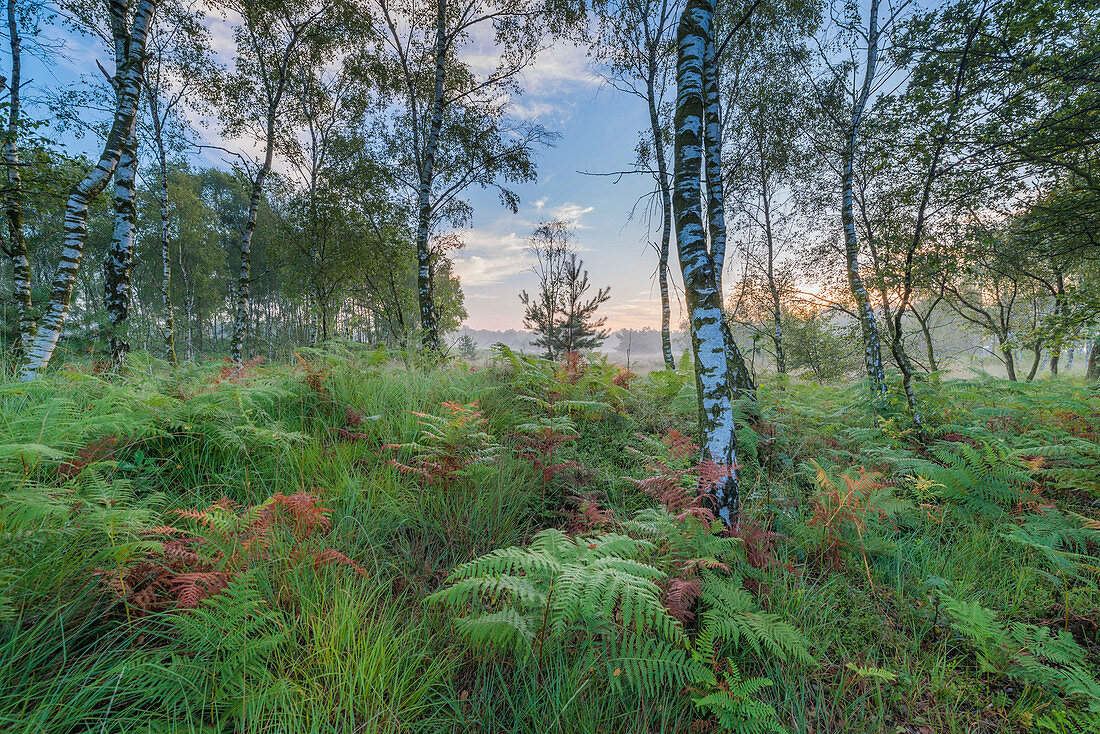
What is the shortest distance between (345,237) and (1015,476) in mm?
16911

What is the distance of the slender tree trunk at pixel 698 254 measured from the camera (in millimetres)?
2580

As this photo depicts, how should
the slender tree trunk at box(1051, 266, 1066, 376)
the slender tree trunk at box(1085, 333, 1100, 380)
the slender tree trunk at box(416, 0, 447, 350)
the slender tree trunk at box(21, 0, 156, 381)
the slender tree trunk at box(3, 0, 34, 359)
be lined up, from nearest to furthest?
the slender tree trunk at box(1051, 266, 1066, 376), the slender tree trunk at box(21, 0, 156, 381), the slender tree trunk at box(3, 0, 34, 359), the slender tree trunk at box(416, 0, 447, 350), the slender tree trunk at box(1085, 333, 1100, 380)

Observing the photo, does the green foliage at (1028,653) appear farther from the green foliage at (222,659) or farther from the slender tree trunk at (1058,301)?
the slender tree trunk at (1058,301)

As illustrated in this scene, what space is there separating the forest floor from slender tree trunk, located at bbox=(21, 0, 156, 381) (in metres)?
3.33

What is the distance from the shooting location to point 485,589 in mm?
1485

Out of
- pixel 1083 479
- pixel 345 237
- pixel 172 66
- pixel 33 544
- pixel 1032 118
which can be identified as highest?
pixel 172 66

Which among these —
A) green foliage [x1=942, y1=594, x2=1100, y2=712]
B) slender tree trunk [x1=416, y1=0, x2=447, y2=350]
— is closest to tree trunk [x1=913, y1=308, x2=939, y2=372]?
green foliage [x1=942, y1=594, x2=1100, y2=712]

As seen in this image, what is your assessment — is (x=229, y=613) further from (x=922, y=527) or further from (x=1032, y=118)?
(x=1032, y=118)

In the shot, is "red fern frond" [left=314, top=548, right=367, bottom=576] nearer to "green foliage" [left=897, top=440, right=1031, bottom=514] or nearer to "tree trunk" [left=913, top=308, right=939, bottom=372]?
"green foliage" [left=897, top=440, right=1031, bottom=514]

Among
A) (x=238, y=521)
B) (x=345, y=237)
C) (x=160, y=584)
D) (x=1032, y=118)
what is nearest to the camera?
(x=160, y=584)

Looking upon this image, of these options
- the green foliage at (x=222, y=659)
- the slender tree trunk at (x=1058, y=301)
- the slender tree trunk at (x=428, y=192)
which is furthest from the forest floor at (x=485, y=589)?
the slender tree trunk at (x=428, y=192)

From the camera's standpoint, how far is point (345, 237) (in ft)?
43.9

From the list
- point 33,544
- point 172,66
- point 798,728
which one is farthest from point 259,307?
point 798,728

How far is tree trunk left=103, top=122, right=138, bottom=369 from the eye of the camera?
18.4 feet
